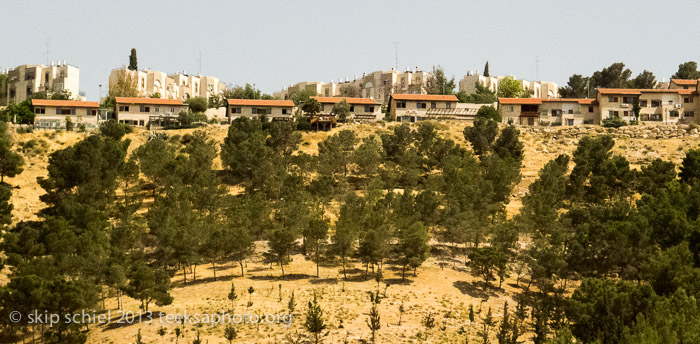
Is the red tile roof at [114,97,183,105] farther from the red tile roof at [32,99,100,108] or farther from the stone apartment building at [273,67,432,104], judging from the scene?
the stone apartment building at [273,67,432,104]

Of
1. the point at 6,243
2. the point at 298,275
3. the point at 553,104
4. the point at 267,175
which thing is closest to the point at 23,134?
the point at 267,175

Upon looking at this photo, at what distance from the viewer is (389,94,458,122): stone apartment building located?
133375 mm

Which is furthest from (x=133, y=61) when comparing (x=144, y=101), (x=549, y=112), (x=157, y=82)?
(x=549, y=112)

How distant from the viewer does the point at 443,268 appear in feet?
223

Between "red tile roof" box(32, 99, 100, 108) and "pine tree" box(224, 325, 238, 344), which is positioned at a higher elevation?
"red tile roof" box(32, 99, 100, 108)

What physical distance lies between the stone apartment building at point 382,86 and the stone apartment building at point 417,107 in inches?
1740

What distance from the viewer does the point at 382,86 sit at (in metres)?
190

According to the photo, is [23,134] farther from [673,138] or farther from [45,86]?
[673,138]

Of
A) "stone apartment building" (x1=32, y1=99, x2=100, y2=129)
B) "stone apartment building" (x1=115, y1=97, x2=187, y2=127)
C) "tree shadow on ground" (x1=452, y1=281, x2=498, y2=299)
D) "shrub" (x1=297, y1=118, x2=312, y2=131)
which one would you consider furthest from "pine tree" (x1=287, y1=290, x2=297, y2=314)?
"stone apartment building" (x1=32, y1=99, x2=100, y2=129)

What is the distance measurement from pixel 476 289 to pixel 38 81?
139446 mm

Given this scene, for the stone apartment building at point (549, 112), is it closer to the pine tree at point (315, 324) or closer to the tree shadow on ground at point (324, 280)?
the tree shadow on ground at point (324, 280)

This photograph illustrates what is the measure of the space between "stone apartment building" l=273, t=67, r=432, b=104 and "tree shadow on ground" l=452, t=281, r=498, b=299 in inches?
4671

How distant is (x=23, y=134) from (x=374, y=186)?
191 feet

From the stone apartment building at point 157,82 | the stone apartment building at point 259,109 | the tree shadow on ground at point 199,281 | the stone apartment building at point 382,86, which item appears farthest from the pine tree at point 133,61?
the tree shadow on ground at point 199,281
